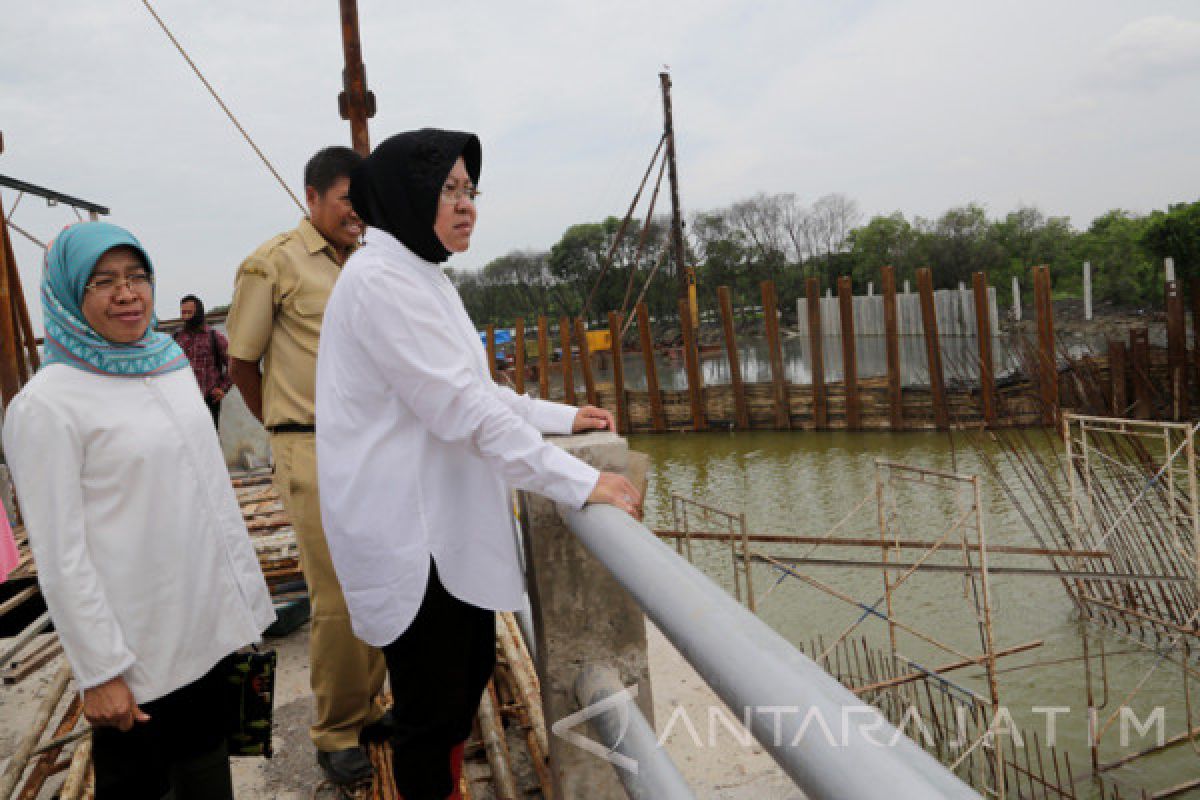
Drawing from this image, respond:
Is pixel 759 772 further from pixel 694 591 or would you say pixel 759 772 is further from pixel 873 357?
pixel 873 357

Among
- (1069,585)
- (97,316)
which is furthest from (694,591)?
(1069,585)

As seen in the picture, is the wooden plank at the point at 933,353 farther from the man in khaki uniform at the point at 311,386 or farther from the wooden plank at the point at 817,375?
the man in khaki uniform at the point at 311,386

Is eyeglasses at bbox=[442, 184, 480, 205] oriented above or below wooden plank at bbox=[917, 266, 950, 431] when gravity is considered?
above

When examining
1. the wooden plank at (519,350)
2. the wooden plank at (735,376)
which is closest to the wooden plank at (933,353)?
the wooden plank at (735,376)

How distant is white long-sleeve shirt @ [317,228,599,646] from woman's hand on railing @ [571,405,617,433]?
25 centimetres

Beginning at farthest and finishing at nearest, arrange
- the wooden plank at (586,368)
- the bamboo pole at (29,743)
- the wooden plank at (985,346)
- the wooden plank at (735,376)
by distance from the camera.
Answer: the wooden plank at (586,368) < the wooden plank at (735,376) < the wooden plank at (985,346) < the bamboo pole at (29,743)

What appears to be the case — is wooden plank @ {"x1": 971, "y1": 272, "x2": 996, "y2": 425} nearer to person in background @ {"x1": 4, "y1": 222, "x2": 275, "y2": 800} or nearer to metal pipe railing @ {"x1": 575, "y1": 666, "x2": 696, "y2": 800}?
metal pipe railing @ {"x1": 575, "y1": 666, "x2": 696, "y2": 800}

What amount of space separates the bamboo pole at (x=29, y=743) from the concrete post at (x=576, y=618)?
154cm

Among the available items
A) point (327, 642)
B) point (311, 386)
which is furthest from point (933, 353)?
point (327, 642)

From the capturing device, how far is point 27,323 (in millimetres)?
6566

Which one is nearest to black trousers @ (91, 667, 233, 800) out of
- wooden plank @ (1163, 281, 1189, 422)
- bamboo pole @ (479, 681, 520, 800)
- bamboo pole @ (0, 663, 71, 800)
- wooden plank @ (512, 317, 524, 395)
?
bamboo pole @ (479, 681, 520, 800)

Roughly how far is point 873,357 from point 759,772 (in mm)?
35833

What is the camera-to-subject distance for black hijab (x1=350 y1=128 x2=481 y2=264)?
1545mm

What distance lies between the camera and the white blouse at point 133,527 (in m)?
1.46
